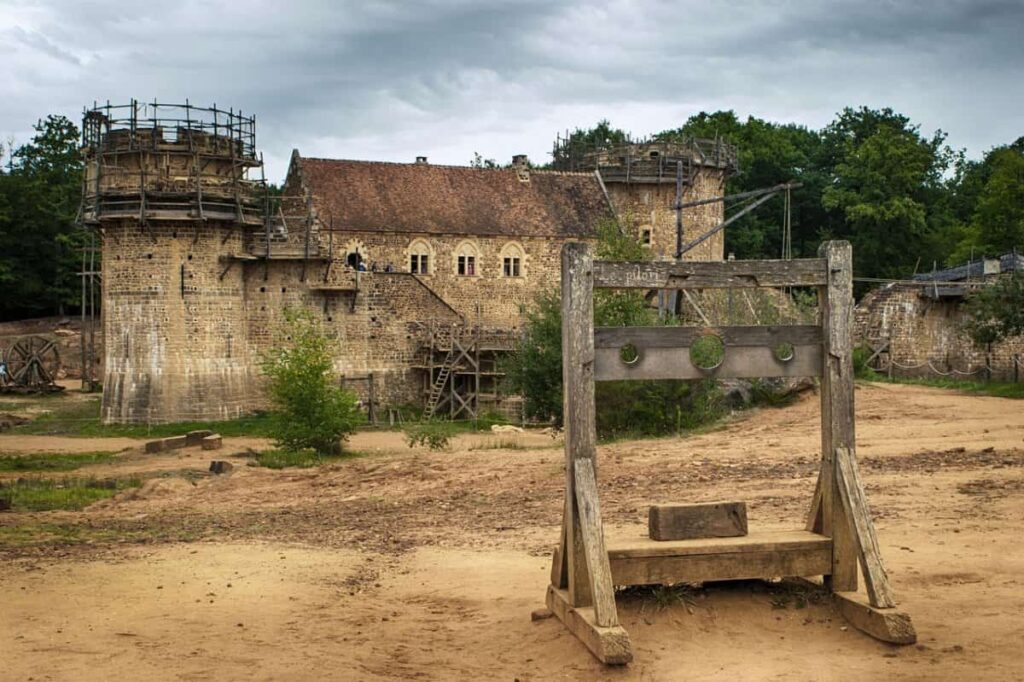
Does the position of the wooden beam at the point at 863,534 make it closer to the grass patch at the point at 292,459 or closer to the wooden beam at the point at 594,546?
the wooden beam at the point at 594,546

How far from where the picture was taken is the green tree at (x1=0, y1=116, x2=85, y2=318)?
5878 cm

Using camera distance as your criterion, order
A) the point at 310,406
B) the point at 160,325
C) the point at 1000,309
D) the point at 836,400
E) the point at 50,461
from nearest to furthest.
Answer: the point at 836,400, the point at 310,406, the point at 50,461, the point at 1000,309, the point at 160,325

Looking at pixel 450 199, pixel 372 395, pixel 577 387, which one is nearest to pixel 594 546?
pixel 577 387

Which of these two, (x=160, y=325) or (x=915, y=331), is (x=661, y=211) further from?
(x=160, y=325)

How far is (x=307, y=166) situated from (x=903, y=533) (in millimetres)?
35655

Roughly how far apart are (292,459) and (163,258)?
12440mm

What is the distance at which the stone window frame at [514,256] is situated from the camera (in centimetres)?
4769

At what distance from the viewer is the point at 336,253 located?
147 feet

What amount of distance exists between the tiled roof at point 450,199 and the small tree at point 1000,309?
17482 mm

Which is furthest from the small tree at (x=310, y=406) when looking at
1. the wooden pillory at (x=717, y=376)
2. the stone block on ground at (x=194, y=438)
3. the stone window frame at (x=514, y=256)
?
the stone window frame at (x=514, y=256)

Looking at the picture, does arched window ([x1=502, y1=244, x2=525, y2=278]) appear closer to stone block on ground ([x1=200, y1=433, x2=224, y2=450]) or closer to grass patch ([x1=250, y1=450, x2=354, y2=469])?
stone block on ground ([x1=200, y1=433, x2=224, y2=450])

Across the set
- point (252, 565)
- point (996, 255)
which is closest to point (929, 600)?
point (252, 565)

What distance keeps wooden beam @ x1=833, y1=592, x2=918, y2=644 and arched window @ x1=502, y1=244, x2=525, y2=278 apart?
122 ft

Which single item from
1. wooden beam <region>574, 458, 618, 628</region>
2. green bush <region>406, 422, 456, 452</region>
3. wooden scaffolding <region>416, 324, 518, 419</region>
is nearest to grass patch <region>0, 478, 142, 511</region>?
green bush <region>406, 422, 456, 452</region>
